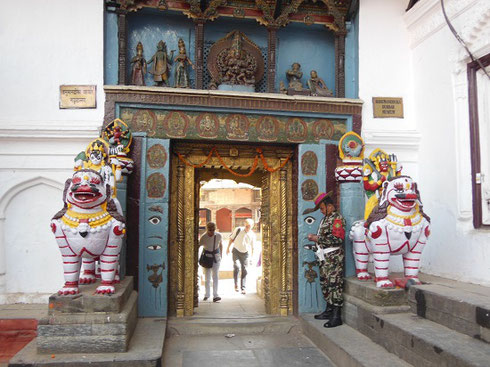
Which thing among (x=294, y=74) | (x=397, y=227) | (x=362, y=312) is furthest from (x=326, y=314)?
(x=294, y=74)

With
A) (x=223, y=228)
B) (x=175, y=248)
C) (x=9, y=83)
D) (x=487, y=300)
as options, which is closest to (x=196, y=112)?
(x=175, y=248)

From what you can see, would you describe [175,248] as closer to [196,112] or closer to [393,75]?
[196,112]

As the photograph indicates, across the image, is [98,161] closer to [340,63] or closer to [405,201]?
[405,201]

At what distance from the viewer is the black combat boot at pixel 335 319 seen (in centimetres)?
530

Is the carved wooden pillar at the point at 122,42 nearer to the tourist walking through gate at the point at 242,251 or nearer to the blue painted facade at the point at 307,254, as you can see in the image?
the blue painted facade at the point at 307,254

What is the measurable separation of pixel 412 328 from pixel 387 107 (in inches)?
139

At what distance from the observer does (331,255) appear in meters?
5.47

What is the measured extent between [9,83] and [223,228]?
19695 mm

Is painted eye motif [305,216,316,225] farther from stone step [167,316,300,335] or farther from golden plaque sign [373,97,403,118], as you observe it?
golden plaque sign [373,97,403,118]

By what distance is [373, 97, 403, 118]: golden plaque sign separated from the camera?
6449mm

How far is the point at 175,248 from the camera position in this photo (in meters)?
6.14

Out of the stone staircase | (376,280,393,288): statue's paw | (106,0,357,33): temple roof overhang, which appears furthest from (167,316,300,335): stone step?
(106,0,357,33): temple roof overhang

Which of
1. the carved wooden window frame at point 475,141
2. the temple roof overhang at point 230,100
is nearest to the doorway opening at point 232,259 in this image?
the temple roof overhang at point 230,100

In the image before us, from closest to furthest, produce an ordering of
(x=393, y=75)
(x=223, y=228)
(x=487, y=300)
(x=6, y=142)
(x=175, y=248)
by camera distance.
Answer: (x=487, y=300) → (x=6, y=142) → (x=175, y=248) → (x=393, y=75) → (x=223, y=228)
